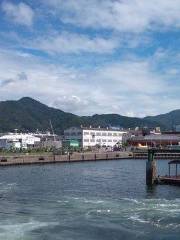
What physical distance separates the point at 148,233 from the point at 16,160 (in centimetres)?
8722

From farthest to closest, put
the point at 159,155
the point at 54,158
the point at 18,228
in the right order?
the point at 159,155 < the point at 54,158 < the point at 18,228

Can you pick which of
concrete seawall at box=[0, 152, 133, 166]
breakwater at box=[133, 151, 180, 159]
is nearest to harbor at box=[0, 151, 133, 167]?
concrete seawall at box=[0, 152, 133, 166]

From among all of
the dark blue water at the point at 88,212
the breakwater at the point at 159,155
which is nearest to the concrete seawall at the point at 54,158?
the breakwater at the point at 159,155

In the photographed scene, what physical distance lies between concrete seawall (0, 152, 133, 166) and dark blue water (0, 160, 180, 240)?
52689 millimetres

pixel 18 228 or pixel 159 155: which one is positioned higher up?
pixel 159 155

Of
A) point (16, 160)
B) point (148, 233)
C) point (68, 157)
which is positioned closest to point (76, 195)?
point (148, 233)

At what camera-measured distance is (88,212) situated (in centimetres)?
4362

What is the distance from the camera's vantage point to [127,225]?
3847 centimetres

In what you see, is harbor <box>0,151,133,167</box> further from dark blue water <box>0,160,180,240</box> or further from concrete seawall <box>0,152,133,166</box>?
dark blue water <box>0,160,180,240</box>

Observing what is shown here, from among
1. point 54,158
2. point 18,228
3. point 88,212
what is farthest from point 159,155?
point 18,228

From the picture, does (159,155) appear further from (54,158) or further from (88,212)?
(88,212)

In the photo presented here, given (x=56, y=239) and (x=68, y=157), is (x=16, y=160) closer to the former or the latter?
(x=68, y=157)

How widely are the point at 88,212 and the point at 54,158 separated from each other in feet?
298

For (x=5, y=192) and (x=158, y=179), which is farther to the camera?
(x=158, y=179)
